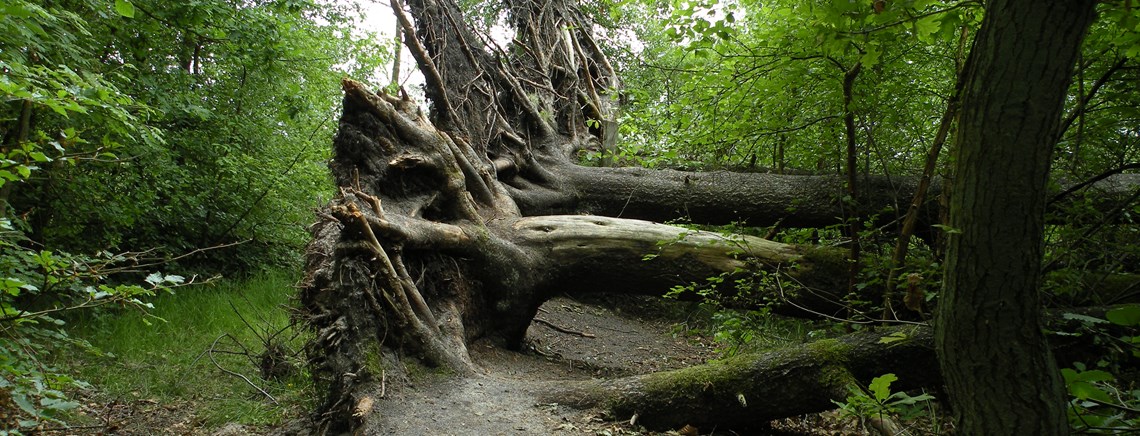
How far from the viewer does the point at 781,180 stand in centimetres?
629

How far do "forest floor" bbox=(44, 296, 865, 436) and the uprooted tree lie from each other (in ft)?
0.53

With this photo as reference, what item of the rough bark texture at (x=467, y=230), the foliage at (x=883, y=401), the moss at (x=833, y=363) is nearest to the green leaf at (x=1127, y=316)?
the foliage at (x=883, y=401)

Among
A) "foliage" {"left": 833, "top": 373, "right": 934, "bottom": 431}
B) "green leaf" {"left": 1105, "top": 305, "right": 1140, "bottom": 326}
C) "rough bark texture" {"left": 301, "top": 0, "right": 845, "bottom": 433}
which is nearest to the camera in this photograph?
"green leaf" {"left": 1105, "top": 305, "right": 1140, "bottom": 326}

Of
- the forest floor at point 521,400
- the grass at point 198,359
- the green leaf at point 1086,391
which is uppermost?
the green leaf at point 1086,391

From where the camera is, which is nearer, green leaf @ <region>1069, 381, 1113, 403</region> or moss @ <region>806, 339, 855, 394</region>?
green leaf @ <region>1069, 381, 1113, 403</region>

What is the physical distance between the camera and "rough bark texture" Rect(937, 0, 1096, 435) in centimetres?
154

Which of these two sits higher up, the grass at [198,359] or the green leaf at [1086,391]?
the green leaf at [1086,391]

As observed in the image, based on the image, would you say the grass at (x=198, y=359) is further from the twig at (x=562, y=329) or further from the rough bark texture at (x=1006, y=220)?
the rough bark texture at (x=1006, y=220)

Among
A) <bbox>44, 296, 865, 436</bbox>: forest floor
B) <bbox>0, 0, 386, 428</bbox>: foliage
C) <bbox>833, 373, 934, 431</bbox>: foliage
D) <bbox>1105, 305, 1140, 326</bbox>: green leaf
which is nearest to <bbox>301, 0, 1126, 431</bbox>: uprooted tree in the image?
<bbox>44, 296, 865, 436</bbox>: forest floor

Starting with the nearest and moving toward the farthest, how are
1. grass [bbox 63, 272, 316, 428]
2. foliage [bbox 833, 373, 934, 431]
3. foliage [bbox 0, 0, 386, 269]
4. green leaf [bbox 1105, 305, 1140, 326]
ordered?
green leaf [bbox 1105, 305, 1140, 326] < foliage [bbox 833, 373, 934, 431] < grass [bbox 63, 272, 316, 428] < foliage [bbox 0, 0, 386, 269]

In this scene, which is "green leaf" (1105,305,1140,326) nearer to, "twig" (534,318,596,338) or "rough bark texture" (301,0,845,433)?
"rough bark texture" (301,0,845,433)

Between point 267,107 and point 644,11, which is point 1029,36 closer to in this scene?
point 267,107

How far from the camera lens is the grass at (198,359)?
15.5ft

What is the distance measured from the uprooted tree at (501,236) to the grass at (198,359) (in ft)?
3.05
